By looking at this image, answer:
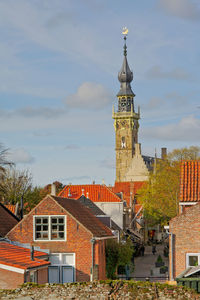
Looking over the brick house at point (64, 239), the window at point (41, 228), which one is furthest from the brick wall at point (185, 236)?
the window at point (41, 228)

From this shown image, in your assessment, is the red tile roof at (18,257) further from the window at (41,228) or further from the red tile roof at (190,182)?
the red tile roof at (190,182)

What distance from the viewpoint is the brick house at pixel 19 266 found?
27.0m

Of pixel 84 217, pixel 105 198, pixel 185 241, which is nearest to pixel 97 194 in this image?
pixel 105 198

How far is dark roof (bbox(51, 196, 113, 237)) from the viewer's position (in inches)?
1378

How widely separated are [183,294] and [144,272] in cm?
2224

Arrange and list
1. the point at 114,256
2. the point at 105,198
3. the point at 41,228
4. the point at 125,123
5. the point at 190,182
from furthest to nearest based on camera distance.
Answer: the point at 125,123 < the point at 105,198 < the point at 114,256 < the point at 41,228 < the point at 190,182

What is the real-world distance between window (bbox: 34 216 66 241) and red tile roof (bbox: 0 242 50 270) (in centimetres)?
134

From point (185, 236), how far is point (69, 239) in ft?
25.6

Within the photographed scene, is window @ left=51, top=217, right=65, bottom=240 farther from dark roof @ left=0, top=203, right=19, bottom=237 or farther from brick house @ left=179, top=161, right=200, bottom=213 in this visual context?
brick house @ left=179, top=161, right=200, bottom=213

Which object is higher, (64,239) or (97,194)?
(97,194)

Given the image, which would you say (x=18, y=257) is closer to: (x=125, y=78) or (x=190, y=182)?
(x=190, y=182)

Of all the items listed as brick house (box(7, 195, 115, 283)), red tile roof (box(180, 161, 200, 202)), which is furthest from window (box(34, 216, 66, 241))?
red tile roof (box(180, 161, 200, 202))

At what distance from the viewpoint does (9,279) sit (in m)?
27.0

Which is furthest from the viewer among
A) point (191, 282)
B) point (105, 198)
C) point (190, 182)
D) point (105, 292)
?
point (105, 198)
